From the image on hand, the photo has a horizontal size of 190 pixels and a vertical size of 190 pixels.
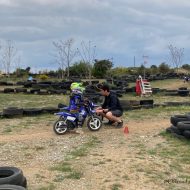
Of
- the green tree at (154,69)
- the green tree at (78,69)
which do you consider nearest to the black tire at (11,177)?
the green tree at (78,69)

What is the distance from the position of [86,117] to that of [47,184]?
4.72 m

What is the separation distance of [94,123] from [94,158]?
3.03m

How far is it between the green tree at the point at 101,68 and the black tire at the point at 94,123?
129 ft

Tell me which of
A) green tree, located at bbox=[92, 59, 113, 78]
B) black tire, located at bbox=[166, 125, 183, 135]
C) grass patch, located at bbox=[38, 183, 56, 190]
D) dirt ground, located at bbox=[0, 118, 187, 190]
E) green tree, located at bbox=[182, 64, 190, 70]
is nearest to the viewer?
grass patch, located at bbox=[38, 183, 56, 190]

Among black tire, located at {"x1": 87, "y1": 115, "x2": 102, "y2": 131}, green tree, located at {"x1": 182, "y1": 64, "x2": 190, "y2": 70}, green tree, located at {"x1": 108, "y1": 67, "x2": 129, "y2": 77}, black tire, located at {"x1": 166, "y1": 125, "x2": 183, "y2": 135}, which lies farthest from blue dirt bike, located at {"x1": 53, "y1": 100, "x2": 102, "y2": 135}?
green tree, located at {"x1": 182, "y1": 64, "x2": 190, "y2": 70}

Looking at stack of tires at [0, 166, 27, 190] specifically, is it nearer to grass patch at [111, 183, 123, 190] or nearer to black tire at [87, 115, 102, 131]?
grass patch at [111, 183, 123, 190]

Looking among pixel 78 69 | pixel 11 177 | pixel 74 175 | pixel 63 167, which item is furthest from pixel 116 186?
pixel 78 69

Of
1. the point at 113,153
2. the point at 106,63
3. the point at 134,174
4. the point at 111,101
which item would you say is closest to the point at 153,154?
the point at 113,153

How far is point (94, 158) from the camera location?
835 centimetres

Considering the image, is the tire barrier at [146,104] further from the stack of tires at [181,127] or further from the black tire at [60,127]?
the black tire at [60,127]

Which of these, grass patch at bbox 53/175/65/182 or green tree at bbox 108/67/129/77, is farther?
green tree at bbox 108/67/129/77

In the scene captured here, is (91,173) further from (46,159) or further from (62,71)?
(62,71)

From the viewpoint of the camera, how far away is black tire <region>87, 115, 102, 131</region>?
11.3 metres

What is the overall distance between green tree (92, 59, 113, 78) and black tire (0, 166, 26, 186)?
4428 cm
